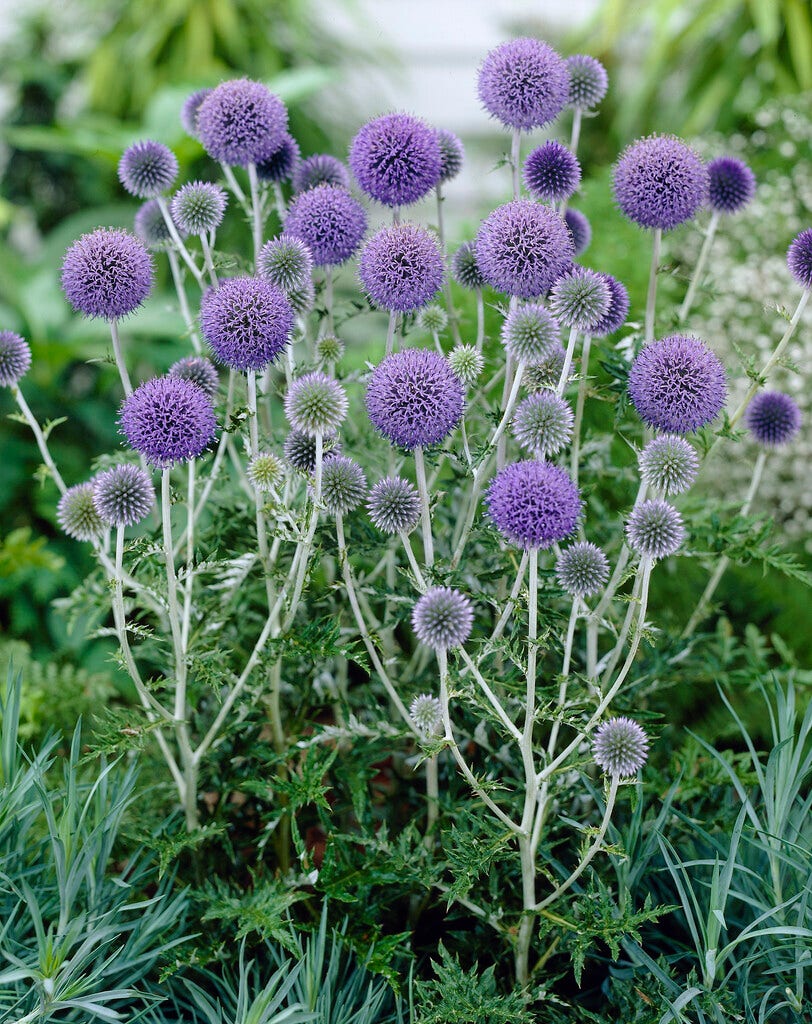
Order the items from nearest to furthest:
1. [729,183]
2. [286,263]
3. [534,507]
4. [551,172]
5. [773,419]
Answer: [534,507] < [286,263] < [551,172] < [729,183] < [773,419]

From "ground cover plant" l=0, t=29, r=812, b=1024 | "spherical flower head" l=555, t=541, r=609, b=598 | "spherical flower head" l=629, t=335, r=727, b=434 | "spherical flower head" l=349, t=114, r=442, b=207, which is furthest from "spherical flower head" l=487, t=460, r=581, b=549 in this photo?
"spherical flower head" l=349, t=114, r=442, b=207

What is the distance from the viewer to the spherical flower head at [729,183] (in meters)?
1.93

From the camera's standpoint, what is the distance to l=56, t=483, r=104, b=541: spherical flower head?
1596 millimetres

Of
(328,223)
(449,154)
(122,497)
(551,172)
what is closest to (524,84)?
(551,172)

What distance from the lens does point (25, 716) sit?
7.57ft

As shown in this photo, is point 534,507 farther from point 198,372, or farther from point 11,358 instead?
point 11,358

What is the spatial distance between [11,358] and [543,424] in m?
0.97

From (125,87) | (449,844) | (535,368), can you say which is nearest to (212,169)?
(125,87)

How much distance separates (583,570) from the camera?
1.44 meters

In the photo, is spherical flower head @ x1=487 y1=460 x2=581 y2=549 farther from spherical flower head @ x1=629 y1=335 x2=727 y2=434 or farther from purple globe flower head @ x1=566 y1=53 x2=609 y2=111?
purple globe flower head @ x1=566 y1=53 x2=609 y2=111

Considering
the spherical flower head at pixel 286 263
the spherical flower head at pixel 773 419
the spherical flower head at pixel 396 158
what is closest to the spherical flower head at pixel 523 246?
the spherical flower head at pixel 396 158

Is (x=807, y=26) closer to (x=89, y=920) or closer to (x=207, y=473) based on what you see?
(x=207, y=473)

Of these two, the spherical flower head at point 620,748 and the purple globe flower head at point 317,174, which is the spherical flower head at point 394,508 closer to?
the spherical flower head at point 620,748

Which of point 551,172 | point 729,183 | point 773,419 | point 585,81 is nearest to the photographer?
point 551,172
